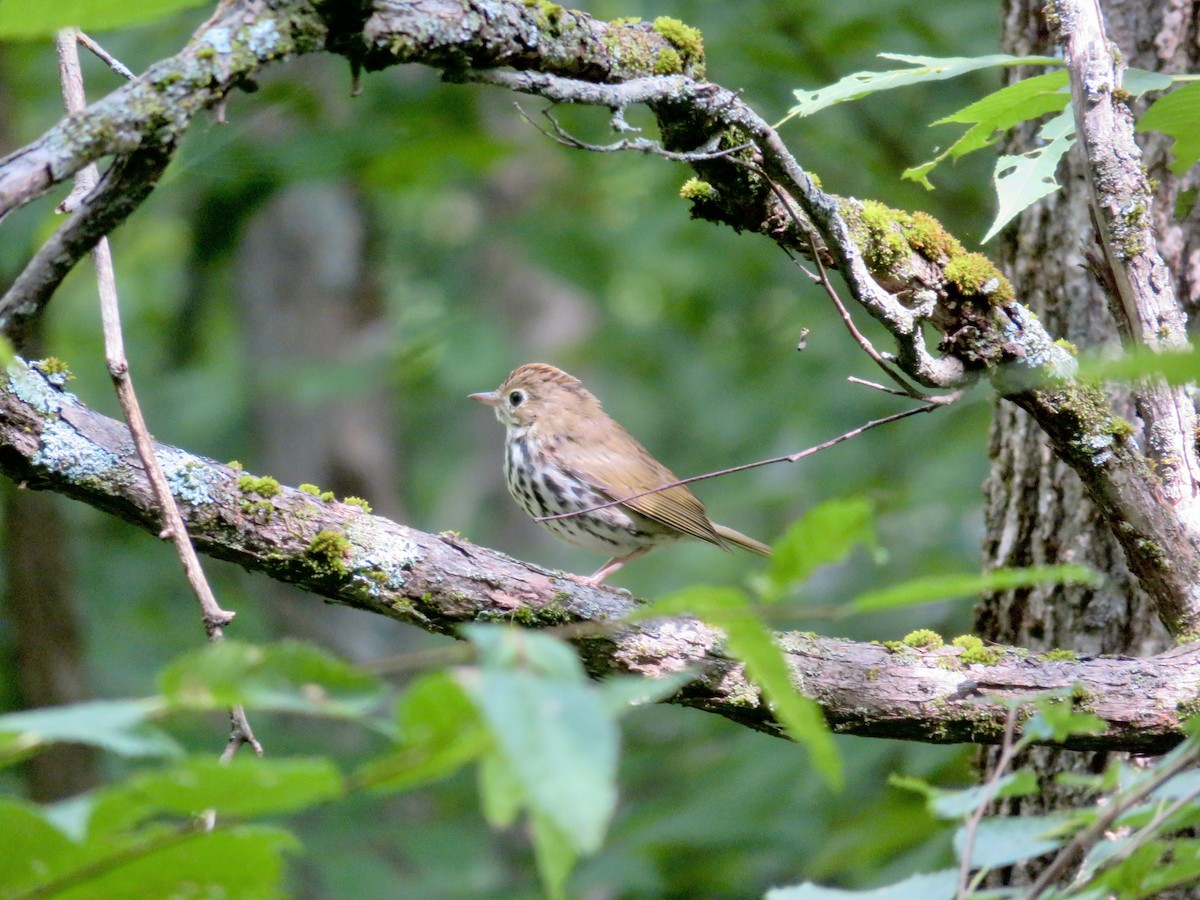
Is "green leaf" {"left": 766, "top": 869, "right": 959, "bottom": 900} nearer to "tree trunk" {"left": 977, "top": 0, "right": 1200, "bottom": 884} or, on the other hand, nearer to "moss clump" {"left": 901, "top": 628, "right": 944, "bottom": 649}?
"moss clump" {"left": 901, "top": 628, "right": 944, "bottom": 649}

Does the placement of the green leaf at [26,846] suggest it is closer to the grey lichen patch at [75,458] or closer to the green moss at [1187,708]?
the grey lichen patch at [75,458]

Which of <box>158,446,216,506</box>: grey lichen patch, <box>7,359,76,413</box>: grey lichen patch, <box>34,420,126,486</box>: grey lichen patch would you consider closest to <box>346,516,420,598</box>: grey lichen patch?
<box>158,446,216,506</box>: grey lichen patch

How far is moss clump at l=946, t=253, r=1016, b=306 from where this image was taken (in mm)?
2281

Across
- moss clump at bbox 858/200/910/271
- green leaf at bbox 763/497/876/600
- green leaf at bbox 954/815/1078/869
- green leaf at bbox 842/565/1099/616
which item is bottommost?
green leaf at bbox 954/815/1078/869

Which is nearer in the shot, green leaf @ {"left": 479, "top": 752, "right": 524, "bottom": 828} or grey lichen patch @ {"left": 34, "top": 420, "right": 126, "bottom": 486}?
green leaf @ {"left": 479, "top": 752, "right": 524, "bottom": 828}

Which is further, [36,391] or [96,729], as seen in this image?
[36,391]

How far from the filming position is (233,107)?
22.6 feet

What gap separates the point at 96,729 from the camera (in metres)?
0.90

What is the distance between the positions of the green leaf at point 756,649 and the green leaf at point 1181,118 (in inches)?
60.6

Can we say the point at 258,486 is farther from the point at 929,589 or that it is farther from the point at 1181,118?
the point at 1181,118

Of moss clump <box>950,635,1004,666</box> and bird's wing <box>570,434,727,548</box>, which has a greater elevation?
bird's wing <box>570,434,727,548</box>

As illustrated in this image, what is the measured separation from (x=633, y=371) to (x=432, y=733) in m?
8.68

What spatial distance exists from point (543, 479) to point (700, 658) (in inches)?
106

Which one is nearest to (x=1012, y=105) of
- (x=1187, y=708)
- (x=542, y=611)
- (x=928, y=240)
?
(x=928, y=240)
